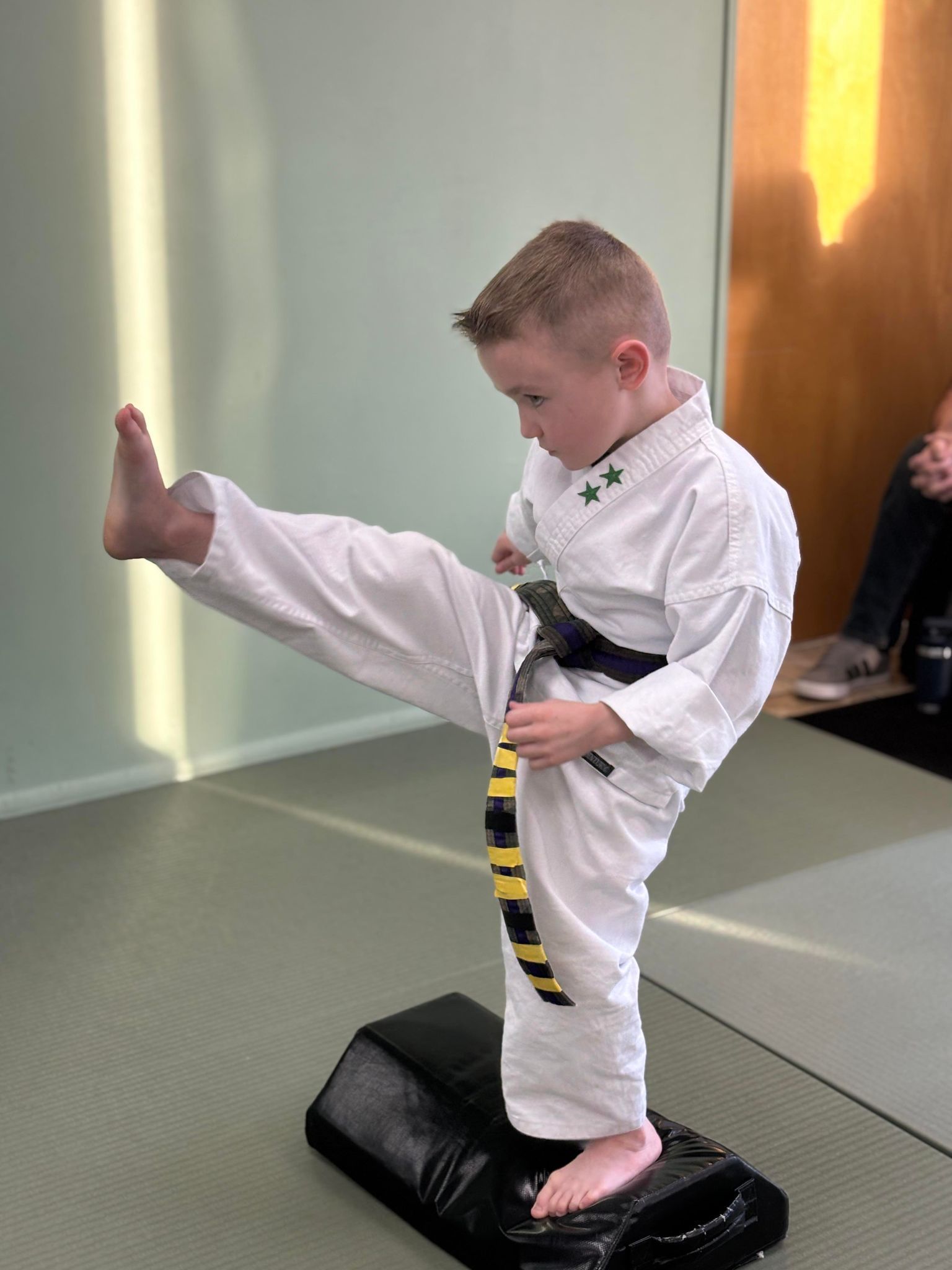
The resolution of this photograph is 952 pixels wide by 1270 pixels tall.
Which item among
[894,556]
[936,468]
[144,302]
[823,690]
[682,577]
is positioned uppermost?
[144,302]

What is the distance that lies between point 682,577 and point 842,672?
225cm

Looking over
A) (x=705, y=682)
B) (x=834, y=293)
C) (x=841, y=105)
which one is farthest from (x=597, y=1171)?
(x=841, y=105)

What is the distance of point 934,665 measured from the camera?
3357mm

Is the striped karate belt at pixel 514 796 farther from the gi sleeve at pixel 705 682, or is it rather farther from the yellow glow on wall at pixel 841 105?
the yellow glow on wall at pixel 841 105

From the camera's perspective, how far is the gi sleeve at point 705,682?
4.44 feet

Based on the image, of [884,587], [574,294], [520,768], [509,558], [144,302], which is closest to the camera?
[574,294]

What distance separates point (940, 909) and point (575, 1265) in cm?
116

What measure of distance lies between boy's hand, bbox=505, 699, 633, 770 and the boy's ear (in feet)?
1.09

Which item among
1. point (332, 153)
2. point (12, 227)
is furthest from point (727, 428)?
point (12, 227)

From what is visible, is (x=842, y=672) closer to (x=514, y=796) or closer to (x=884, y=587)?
(x=884, y=587)

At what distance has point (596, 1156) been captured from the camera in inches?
59.7

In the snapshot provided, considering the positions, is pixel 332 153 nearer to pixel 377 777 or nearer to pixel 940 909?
pixel 377 777

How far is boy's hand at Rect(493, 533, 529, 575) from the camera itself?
1.78m

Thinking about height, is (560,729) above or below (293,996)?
above
